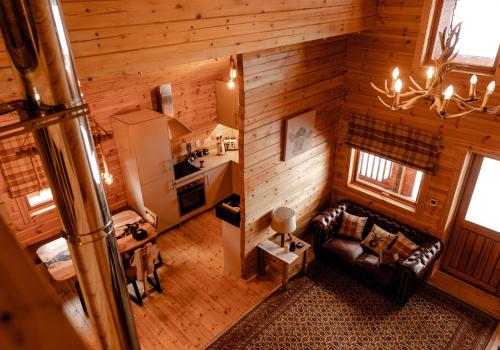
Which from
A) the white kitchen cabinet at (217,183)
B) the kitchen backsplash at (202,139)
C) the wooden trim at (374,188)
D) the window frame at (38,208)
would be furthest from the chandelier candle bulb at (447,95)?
the window frame at (38,208)

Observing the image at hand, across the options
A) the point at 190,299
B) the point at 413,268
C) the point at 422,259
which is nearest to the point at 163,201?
the point at 190,299

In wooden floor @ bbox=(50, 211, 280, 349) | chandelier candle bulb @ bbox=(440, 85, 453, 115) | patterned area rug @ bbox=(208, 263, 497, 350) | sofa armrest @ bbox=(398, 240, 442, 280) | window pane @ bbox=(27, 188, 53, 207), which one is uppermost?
chandelier candle bulb @ bbox=(440, 85, 453, 115)

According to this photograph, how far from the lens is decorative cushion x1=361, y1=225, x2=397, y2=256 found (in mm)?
5402

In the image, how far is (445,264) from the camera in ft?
18.4

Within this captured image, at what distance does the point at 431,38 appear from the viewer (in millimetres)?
4699

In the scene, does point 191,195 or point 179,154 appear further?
point 179,154

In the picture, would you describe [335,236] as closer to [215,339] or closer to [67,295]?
[215,339]

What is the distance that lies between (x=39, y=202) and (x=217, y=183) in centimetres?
305

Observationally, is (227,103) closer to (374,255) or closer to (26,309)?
(374,255)

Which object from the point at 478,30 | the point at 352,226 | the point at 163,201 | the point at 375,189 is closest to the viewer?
the point at 478,30

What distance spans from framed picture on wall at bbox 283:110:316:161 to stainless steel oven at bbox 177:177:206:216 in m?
2.23

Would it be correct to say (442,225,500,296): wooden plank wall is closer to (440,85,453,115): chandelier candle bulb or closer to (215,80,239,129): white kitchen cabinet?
(440,85,453,115): chandelier candle bulb

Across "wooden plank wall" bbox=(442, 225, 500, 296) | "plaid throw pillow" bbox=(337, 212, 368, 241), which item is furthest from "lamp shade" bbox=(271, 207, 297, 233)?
"wooden plank wall" bbox=(442, 225, 500, 296)

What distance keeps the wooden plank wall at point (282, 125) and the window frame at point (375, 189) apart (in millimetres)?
402
